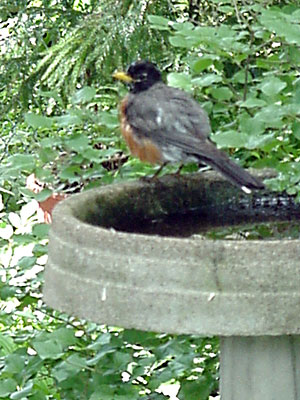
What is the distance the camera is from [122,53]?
132 inches

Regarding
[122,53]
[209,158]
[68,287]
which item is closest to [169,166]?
[209,158]

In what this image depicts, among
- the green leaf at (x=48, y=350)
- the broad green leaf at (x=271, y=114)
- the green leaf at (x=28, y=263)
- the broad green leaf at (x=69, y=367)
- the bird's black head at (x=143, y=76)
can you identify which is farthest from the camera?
the bird's black head at (x=143, y=76)

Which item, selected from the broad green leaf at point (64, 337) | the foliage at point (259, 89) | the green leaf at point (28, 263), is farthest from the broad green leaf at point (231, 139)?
the green leaf at point (28, 263)

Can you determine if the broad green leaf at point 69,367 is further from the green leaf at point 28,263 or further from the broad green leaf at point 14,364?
the green leaf at point 28,263

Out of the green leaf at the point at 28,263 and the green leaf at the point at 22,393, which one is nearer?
the green leaf at the point at 22,393

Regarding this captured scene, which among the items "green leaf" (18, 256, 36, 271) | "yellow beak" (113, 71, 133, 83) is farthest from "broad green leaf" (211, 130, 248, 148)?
"yellow beak" (113, 71, 133, 83)

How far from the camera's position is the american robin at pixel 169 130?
227 cm

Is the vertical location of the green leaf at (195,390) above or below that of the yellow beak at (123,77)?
below

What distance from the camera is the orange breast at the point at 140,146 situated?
2498 mm

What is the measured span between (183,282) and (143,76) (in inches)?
43.3

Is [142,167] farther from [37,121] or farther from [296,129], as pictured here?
[296,129]

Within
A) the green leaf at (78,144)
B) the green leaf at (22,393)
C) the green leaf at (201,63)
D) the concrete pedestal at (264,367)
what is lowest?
the green leaf at (22,393)

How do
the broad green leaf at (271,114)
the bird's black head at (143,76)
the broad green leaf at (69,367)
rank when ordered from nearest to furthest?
1. the broad green leaf at (271,114)
2. the broad green leaf at (69,367)
3. the bird's black head at (143,76)

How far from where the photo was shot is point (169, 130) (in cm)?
243
